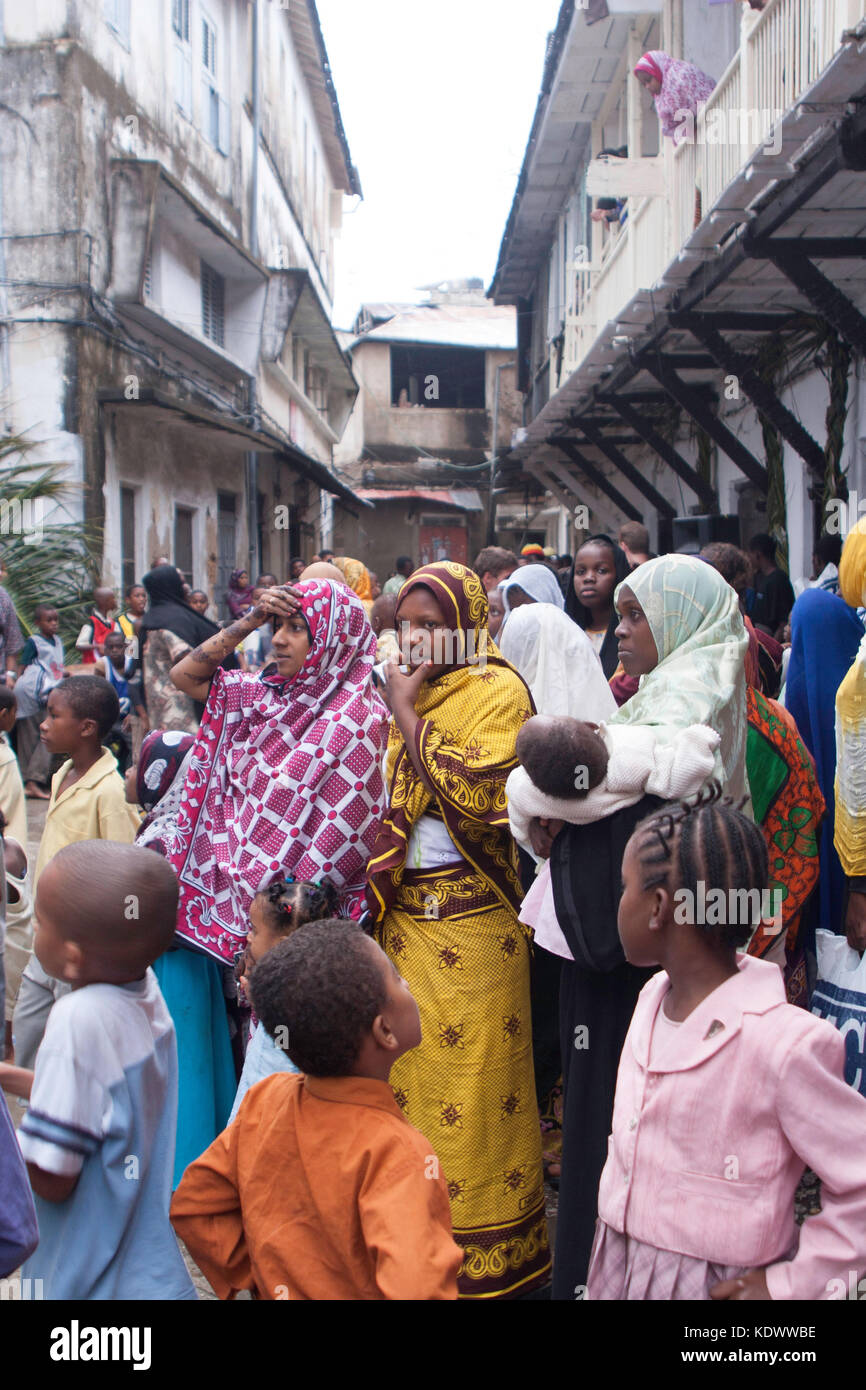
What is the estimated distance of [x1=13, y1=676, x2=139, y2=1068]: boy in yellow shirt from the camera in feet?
12.2

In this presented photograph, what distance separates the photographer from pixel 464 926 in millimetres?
3115

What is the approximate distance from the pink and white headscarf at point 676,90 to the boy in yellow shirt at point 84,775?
5.89m

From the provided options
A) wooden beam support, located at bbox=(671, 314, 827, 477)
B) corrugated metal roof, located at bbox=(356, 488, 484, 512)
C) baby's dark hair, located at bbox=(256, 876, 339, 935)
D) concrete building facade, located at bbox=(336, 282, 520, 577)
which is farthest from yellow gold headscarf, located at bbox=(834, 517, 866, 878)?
concrete building facade, located at bbox=(336, 282, 520, 577)

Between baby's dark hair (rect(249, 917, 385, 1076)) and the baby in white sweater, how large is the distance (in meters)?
0.72

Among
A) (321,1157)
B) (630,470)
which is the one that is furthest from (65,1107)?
(630,470)

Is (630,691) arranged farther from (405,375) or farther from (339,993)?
(405,375)

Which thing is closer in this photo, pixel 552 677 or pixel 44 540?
pixel 552 677

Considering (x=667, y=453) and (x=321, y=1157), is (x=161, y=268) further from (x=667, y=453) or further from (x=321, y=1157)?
(x=321, y=1157)

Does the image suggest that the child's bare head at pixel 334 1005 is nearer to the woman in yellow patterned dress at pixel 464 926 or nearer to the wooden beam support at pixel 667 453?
the woman in yellow patterned dress at pixel 464 926

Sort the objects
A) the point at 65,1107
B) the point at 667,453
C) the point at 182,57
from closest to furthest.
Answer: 1. the point at 65,1107
2. the point at 667,453
3. the point at 182,57

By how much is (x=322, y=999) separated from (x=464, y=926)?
1.31m

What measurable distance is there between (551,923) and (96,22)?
12.4 metres

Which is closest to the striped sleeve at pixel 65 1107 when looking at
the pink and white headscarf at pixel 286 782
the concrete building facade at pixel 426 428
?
the pink and white headscarf at pixel 286 782

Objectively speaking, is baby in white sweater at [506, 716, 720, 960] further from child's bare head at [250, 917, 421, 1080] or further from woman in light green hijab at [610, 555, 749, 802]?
child's bare head at [250, 917, 421, 1080]
